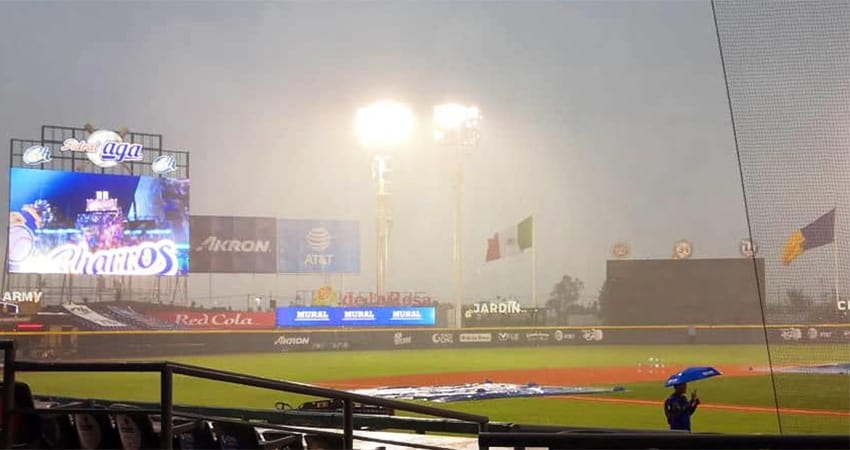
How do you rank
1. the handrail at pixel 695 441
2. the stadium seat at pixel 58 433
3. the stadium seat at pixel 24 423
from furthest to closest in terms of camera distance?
the stadium seat at pixel 58 433
the stadium seat at pixel 24 423
the handrail at pixel 695 441

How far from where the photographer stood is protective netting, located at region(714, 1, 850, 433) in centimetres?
727

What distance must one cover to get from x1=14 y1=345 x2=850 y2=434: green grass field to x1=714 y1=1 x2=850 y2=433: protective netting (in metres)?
0.29

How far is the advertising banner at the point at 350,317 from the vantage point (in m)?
22.7

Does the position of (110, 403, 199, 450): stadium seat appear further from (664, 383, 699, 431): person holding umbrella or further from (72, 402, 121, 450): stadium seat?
(664, 383, 699, 431): person holding umbrella

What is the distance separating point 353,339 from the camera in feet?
73.9

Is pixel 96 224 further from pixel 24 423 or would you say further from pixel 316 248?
pixel 24 423

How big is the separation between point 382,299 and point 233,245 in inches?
162

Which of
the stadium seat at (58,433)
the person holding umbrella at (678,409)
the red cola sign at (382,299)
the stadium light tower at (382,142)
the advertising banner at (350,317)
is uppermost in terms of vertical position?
the stadium light tower at (382,142)

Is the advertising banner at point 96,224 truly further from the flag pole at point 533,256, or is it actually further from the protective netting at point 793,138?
the protective netting at point 793,138

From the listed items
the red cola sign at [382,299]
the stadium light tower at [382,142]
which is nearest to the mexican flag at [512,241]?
the red cola sign at [382,299]

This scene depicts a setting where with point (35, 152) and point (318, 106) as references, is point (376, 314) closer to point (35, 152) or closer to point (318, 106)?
point (318, 106)

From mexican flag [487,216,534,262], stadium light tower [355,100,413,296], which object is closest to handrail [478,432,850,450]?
stadium light tower [355,100,413,296]

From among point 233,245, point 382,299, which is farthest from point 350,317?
point 233,245

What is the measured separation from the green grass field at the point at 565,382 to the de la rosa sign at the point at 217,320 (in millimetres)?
1090
